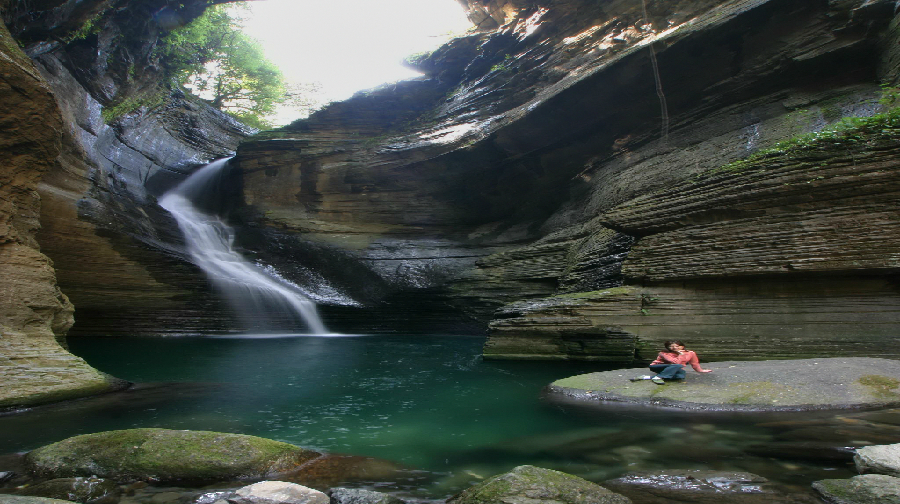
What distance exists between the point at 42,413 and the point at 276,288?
11.4 metres

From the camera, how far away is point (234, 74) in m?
36.6

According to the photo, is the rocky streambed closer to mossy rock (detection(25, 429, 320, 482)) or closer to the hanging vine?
mossy rock (detection(25, 429, 320, 482))

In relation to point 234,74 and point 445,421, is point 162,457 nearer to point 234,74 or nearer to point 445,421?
point 445,421

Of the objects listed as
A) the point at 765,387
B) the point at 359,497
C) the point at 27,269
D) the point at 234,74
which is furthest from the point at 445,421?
the point at 234,74

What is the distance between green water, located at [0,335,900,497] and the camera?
165 inches

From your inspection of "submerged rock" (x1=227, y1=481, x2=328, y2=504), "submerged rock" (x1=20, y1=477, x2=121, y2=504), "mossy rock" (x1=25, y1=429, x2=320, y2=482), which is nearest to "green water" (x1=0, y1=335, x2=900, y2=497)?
"submerged rock" (x1=227, y1=481, x2=328, y2=504)

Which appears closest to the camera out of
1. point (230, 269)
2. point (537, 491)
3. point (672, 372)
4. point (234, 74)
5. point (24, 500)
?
point (24, 500)

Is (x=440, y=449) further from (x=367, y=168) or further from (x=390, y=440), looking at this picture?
(x=367, y=168)

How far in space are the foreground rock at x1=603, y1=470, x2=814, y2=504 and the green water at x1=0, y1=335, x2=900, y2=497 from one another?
0.20 m

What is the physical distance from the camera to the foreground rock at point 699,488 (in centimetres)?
324

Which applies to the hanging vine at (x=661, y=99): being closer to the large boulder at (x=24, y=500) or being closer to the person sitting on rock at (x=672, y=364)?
the person sitting on rock at (x=672, y=364)

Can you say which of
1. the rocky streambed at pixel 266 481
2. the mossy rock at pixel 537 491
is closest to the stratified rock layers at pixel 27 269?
the rocky streambed at pixel 266 481

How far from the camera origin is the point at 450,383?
8742 mm

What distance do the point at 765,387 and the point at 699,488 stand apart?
3.38 meters
